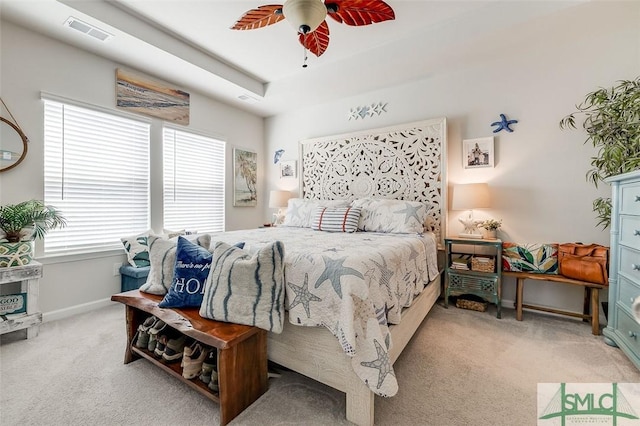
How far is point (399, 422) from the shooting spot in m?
1.33

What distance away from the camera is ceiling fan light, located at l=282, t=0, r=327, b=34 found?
1.62 metres

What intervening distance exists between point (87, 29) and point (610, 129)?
468 cm

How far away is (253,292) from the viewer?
4.74ft

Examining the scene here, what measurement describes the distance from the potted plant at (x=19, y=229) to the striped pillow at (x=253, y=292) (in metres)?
1.92

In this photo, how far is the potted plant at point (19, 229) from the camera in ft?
6.90

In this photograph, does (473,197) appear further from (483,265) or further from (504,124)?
(504,124)

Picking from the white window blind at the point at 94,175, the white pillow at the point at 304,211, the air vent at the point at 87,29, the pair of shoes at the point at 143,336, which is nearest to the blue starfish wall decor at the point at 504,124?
the white pillow at the point at 304,211

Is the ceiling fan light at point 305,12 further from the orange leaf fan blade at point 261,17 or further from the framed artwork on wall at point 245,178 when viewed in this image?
the framed artwork on wall at point 245,178

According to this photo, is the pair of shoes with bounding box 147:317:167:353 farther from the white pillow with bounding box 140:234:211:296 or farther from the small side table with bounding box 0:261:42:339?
the small side table with bounding box 0:261:42:339

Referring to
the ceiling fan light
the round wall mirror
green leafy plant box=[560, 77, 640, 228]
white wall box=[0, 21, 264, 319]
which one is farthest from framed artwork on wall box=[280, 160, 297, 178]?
green leafy plant box=[560, 77, 640, 228]

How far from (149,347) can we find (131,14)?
2876 mm

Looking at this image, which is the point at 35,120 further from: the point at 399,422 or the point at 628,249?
the point at 628,249

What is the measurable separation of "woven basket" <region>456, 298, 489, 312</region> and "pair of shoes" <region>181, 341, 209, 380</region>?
2.51m

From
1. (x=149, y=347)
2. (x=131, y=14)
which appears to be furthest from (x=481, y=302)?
(x=131, y=14)
